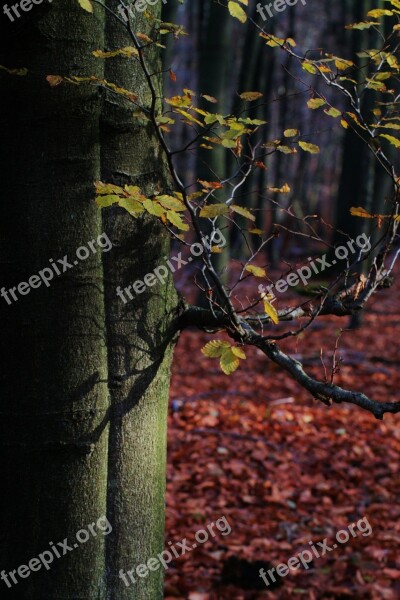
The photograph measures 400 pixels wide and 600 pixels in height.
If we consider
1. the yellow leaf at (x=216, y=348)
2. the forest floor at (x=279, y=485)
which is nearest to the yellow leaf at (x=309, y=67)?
the yellow leaf at (x=216, y=348)

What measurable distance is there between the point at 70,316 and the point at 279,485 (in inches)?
131

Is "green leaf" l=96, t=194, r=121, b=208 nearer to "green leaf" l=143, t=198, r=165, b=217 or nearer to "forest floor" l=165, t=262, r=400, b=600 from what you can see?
"green leaf" l=143, t=198, r=165, b=217

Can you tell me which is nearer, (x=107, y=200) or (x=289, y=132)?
(x=107, y=200)

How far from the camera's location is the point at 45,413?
1.79 m

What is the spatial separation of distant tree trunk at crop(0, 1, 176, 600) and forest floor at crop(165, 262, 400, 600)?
1.81 metres

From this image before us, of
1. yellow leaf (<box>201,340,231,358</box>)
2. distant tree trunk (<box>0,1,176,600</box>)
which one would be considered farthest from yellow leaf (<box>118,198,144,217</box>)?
yellow leaf (<box>201,340,231,358</box>)

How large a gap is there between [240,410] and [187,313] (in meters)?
4.28

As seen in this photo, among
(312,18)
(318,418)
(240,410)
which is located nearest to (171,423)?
(240,410)

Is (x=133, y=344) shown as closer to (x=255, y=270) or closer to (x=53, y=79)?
(x=255, y=270)

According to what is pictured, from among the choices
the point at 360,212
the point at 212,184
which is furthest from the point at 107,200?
the point at 360,212

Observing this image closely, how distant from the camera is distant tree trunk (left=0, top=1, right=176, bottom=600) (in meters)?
1.74

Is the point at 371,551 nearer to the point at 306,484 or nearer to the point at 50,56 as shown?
the point at 306,484

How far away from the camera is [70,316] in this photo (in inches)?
70.5

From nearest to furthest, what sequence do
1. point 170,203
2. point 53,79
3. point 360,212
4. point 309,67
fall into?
1. point 53,79
2. point 170,203
3. point 309,67
4. point 360,212
